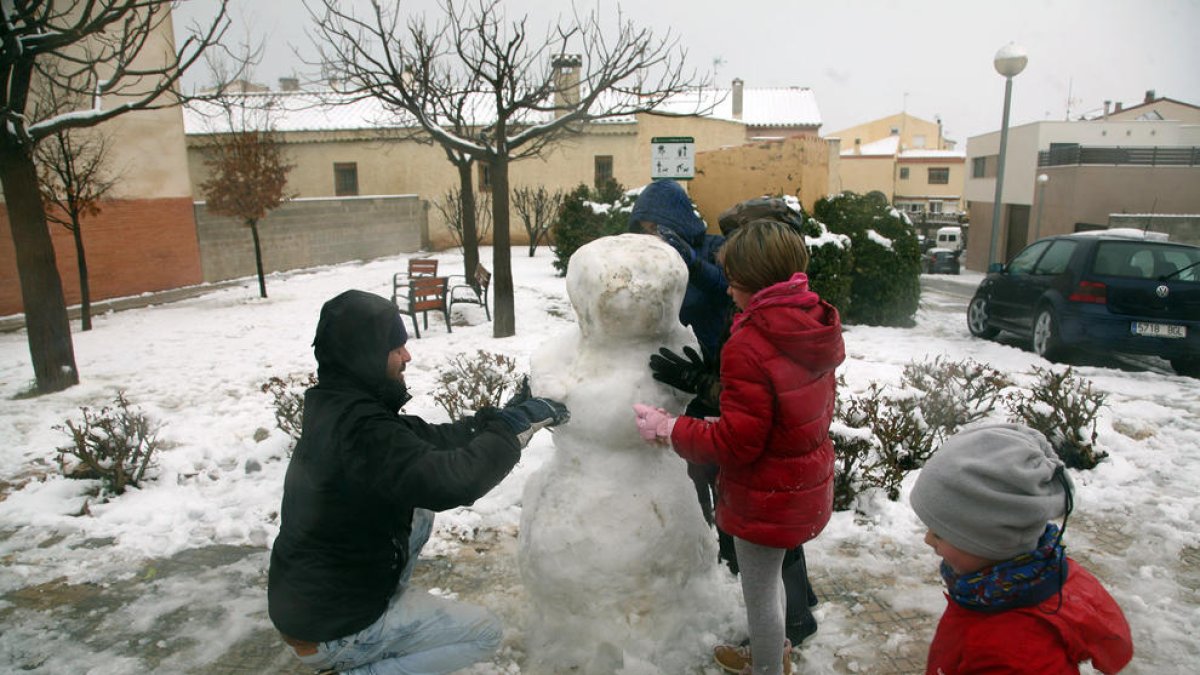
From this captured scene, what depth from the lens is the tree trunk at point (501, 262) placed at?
367 inches

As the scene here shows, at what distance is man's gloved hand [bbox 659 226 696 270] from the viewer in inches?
122

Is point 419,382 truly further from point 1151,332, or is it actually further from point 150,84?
point 150,84

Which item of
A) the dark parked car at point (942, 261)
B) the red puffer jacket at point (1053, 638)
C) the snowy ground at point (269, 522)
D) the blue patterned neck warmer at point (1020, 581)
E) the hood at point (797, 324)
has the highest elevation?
the hood at point (797, 324)

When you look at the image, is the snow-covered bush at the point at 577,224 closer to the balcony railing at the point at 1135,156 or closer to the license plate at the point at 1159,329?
the license plate at the point at 1159,329

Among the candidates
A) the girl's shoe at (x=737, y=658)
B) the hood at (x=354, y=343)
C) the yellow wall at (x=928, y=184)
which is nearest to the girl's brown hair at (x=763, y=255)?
the hood at (x=354, y=343)

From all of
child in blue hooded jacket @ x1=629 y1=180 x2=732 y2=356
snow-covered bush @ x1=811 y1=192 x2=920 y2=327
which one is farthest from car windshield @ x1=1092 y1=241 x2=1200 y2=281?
child in blue hooded jacket @ x1=629 y1=180 x2=732 y2=356

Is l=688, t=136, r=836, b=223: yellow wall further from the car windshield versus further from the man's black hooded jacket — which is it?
the man's black hooded jacket

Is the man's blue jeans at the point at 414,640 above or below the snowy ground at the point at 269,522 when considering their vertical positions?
above

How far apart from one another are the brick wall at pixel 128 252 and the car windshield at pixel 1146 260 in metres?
15.9

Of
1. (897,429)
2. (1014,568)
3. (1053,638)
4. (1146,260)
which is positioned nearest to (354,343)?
(1014,568)

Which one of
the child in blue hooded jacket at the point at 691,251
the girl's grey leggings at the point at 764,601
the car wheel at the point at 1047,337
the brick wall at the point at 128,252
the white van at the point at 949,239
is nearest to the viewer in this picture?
the girl's grey leggings at the point at 764,601

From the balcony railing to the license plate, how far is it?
58.2 ft

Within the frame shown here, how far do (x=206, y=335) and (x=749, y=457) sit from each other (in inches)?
389

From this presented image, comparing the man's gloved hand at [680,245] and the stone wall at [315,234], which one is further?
the stone wall at [315,234]
